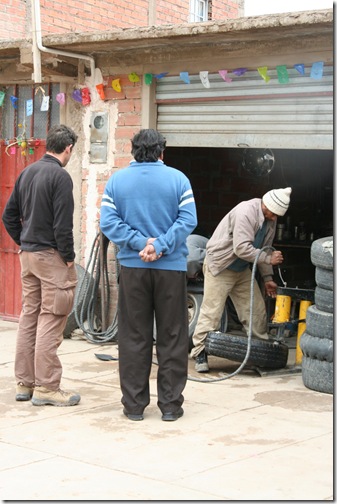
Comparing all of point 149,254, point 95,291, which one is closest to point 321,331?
point 149,254

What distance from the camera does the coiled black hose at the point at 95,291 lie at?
32.8 feet

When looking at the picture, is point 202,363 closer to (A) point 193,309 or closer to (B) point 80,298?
(A) point 193,309

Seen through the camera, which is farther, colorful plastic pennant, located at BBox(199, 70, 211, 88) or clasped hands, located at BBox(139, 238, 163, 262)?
colorful plastic pennant, located at BBox(199, 70, 211, 88)

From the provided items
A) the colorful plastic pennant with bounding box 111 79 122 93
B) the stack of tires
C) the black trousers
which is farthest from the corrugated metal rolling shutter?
the black trousers

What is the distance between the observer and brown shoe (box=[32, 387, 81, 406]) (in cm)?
705

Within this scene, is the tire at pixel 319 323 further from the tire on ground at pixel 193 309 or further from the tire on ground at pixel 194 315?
the tire on ground at pixel 193 309

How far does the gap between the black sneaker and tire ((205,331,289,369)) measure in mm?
187

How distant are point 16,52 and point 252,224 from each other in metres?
3.95

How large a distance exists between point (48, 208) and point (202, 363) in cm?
248

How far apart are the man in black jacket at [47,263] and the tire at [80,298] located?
9.44 feet

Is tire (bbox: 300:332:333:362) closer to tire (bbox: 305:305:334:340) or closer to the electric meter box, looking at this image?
tire (bbox: 305:305:334:340)

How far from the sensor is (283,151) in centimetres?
1313

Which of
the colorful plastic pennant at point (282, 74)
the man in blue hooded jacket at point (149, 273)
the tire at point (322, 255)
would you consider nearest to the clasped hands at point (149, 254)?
the man in blue hooded jacket at point (149, 273)

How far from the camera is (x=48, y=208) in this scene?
6887 mm
